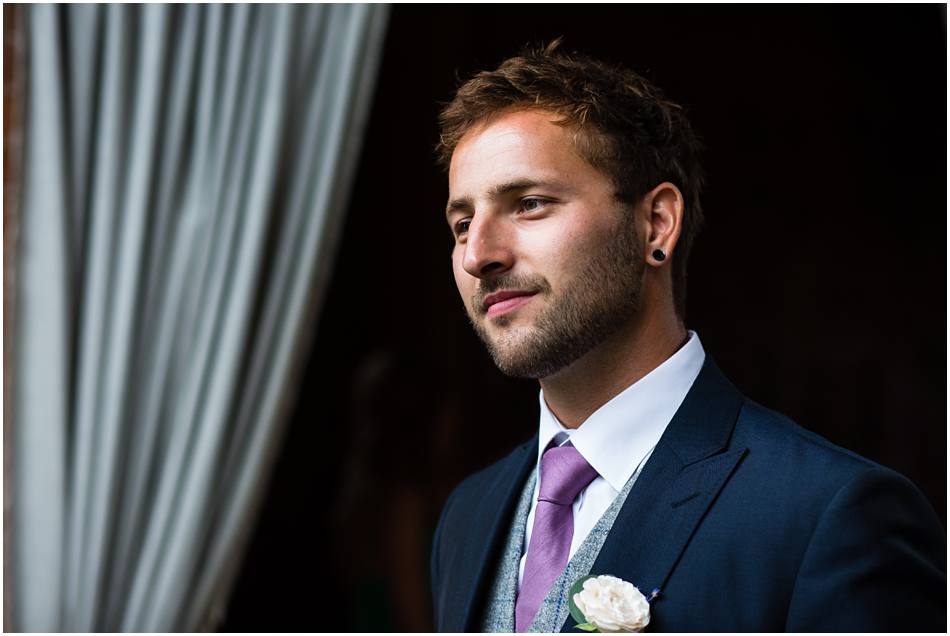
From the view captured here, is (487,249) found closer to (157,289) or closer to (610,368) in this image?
(610,368)

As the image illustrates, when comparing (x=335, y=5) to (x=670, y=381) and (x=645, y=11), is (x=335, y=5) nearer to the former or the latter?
(x=670, y=381)

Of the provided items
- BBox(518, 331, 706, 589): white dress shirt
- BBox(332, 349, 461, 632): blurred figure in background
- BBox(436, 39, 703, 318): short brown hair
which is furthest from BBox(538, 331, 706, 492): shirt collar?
BBox(332, 349, 461, 632): blurred figure in background

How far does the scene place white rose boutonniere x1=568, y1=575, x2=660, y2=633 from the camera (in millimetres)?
1201

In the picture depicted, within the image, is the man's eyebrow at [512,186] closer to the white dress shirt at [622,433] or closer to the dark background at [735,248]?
the white dress shirt at [622,433]

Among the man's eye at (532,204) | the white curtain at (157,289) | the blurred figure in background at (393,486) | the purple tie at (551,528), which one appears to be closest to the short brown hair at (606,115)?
the man's eye at (532,204)

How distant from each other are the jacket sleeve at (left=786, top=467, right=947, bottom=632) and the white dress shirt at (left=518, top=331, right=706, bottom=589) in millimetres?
311

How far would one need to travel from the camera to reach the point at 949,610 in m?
1.24

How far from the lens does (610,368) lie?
147 centimetres

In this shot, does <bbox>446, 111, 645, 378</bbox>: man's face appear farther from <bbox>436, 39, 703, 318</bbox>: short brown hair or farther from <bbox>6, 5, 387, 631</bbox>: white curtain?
<bbox>6, 5, 387, 631</bbox>: white curtain

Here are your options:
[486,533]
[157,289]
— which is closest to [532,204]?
[486,533]

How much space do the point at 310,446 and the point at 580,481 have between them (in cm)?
276

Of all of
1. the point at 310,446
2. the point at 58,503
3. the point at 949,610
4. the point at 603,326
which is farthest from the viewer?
the point at 310,446

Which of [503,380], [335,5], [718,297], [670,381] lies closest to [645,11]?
[718,297]

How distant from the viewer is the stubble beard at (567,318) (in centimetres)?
141
